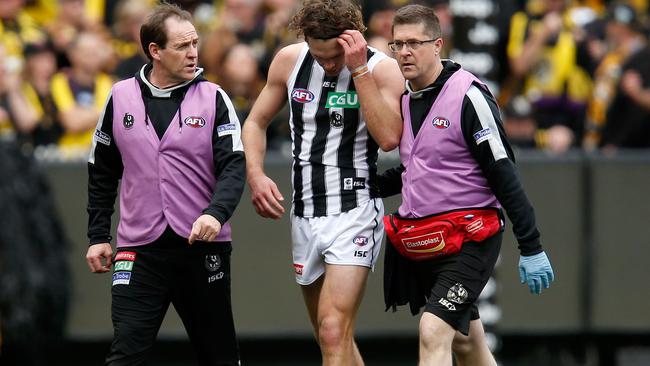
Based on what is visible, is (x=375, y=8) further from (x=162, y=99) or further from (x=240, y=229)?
(x=162, y=99)

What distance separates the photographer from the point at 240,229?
12125 millimetres

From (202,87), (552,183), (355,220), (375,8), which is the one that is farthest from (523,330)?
(202,87)

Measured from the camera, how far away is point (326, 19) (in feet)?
26.1

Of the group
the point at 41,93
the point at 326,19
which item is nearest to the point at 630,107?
the point at 41,93

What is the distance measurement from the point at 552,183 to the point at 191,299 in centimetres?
515

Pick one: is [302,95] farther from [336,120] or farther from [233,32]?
[233,32]

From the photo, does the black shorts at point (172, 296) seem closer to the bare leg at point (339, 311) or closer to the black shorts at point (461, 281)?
the bare leg at point (339, 311)

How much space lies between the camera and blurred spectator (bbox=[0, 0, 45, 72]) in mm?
12956

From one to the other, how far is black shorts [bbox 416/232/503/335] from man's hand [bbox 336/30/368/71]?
1207 mm

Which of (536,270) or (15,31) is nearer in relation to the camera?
(536,270)

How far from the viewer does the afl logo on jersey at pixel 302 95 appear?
27.5ft

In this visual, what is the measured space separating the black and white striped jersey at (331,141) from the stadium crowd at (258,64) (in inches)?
146

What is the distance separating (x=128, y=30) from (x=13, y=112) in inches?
71.6

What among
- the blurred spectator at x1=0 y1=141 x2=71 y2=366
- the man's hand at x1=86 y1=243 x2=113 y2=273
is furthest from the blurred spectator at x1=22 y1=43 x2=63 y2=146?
the man's hand at x1=86 y1=243 x2=113 y2=273
